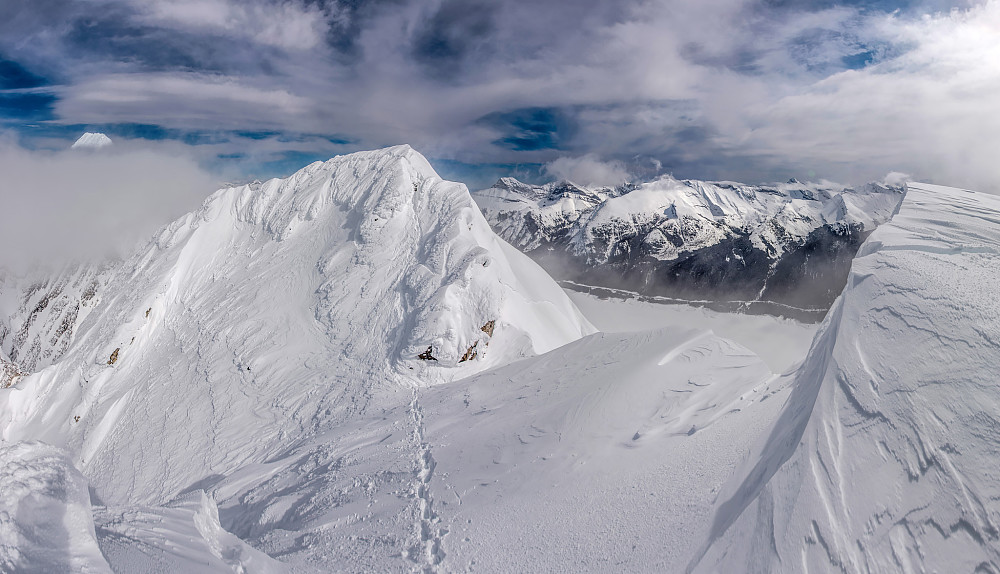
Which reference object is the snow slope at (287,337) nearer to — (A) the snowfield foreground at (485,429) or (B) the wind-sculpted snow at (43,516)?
(A) the snowfield foreground at (485,429)

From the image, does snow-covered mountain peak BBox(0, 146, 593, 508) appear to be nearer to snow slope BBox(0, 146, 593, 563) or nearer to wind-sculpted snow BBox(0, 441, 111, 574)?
snow slope BBox(0, 146, 593, 563)

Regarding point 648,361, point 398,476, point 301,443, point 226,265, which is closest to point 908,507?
point 648,361

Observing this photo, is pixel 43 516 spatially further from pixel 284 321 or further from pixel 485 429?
pixel 284 321

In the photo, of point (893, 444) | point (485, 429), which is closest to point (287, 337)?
point (485, 429)

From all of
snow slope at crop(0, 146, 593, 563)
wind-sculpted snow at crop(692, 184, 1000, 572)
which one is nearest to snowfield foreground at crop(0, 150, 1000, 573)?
wind-sculpted snow at crop(692, 184, 1000, 572)

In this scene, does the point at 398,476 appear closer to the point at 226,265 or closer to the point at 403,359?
the point at 403,359

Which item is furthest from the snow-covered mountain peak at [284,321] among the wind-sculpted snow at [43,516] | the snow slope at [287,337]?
the wind-sculpted snow at [43,516]
